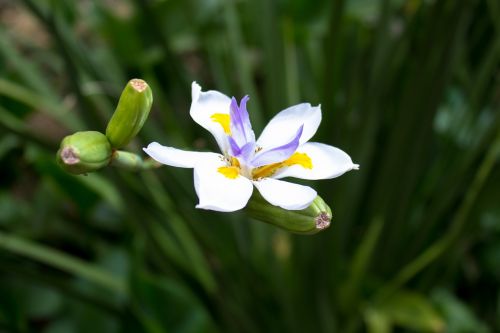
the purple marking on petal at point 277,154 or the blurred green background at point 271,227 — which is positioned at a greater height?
the blurred green background at point 271,227

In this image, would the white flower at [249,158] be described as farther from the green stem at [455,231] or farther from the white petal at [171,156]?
the green stem at [455,231]

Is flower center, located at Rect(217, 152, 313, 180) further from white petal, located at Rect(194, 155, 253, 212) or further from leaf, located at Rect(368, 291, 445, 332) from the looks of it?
leaf, located at Rect(368, 291, 445, 332)

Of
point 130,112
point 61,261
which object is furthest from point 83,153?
point 61,261

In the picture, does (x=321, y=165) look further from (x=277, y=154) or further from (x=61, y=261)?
(x=61, y=261)

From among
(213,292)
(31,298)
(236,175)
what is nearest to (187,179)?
(213,292)

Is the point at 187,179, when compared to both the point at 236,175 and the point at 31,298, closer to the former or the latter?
the point at 31,298

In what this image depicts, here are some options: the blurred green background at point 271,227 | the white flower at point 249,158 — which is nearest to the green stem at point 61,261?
the blurred green background at point 271,227
